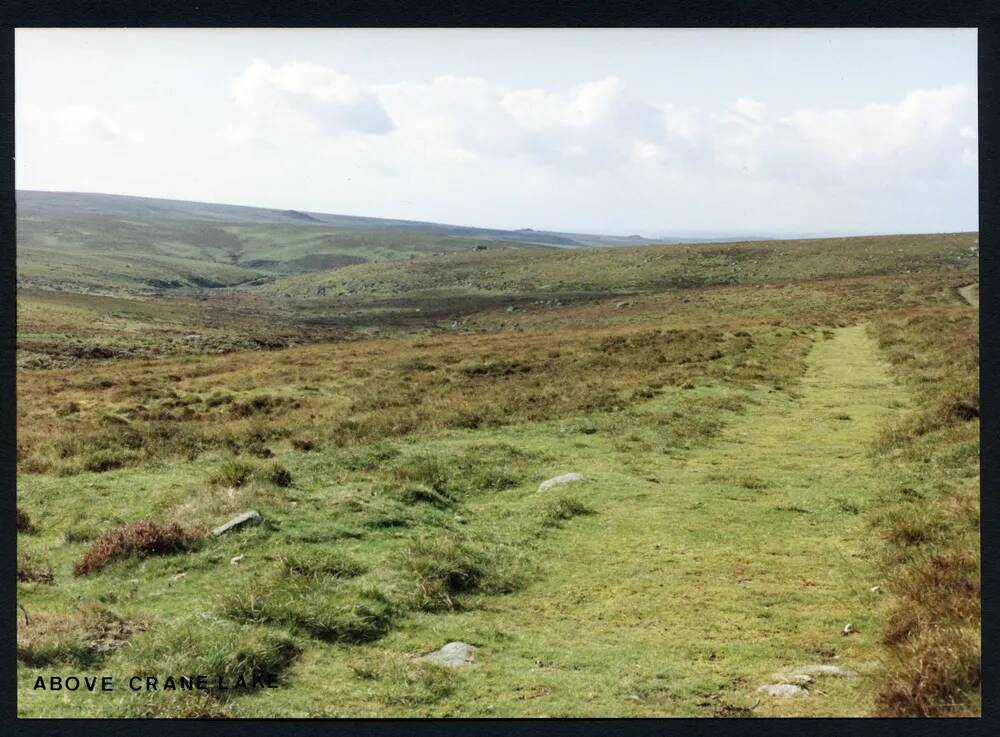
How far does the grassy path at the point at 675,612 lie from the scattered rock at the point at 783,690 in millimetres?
77

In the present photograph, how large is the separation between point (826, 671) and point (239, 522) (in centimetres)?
786

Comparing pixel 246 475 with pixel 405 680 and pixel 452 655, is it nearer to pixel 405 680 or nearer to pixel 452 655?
pixel 452 655

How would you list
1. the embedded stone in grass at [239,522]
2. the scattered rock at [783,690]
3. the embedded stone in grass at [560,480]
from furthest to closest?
the embedded stone in grass at [560,480] < the embedded stone in grass at [239,522] < the scattered rock at [783,690]

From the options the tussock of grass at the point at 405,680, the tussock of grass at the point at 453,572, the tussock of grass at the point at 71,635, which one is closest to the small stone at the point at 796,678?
the tussock of grass at the point at 405,680

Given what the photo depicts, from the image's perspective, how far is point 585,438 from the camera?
17.8 meters

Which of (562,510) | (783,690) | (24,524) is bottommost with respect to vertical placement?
(783,690)

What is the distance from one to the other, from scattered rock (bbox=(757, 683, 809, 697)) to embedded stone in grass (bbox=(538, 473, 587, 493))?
681 cm

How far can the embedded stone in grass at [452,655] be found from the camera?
696cm

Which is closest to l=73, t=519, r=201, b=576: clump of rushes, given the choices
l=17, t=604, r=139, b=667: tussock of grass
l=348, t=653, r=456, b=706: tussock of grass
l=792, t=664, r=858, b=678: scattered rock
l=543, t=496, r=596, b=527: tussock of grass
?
l=17, t=604, r=139, b=667: tussock of grass

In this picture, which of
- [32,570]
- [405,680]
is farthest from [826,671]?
[32,570]

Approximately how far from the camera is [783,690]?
643 centimetres

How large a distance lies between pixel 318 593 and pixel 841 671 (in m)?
5.71

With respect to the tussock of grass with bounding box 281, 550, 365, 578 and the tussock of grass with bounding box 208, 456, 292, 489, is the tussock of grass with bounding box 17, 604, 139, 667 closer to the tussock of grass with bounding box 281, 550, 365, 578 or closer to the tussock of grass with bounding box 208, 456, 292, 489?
the tussock of grass with bounding box 281, 550, 365, 578

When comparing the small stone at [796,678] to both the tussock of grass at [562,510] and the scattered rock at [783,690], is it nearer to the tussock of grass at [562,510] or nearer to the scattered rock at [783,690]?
the scattered rock at [783,690]
